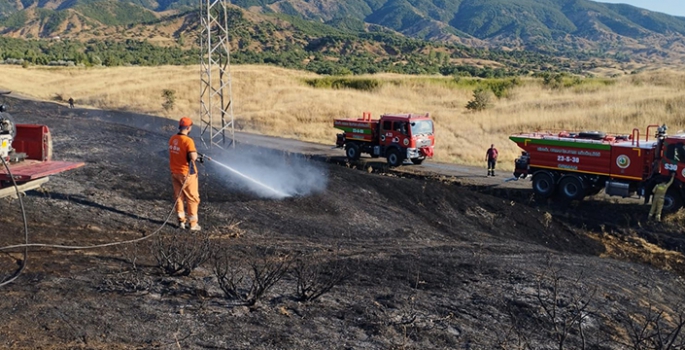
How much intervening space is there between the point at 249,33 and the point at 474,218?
385ft

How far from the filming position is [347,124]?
2509 centimetres

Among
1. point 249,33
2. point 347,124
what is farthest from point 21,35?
point 347,124

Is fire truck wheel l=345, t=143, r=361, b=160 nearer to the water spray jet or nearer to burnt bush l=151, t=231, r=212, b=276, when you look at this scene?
the water spray jet

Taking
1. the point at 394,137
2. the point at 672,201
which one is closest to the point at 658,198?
the point at 672,201

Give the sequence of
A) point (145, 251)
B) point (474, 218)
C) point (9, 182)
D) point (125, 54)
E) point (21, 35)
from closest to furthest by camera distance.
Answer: point (145, 251) → point (9, 182) → point (474, 218) → point (125, 54) → point (21, 35)

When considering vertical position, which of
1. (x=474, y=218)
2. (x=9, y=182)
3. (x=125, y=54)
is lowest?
(x=474, y=218)

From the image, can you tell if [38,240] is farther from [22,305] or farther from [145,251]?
[22,305]

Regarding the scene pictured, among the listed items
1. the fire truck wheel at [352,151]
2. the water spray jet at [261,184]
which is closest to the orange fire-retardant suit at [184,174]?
the water spray jet at [261,184]

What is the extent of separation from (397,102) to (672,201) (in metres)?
33.9

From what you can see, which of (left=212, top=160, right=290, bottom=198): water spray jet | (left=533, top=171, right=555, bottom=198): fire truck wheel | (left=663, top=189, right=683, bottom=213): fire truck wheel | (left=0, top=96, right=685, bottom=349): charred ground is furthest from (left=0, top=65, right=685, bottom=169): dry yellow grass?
(left=212, top=160, right=290, bottom=198): water spray jet

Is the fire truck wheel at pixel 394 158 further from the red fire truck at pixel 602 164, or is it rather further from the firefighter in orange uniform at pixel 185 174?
the firefighter in orange uniform at pixel 185 174

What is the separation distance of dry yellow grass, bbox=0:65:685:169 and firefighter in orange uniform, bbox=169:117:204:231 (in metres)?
17.2

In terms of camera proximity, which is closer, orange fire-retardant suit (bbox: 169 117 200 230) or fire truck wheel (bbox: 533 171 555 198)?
orange fire-retardant suit (bbox: 169 117 200 230)

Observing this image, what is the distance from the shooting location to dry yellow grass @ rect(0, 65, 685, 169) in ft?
115
